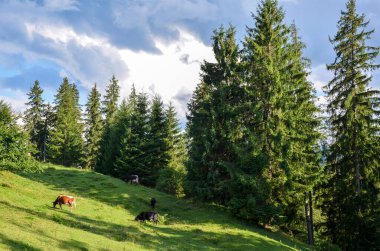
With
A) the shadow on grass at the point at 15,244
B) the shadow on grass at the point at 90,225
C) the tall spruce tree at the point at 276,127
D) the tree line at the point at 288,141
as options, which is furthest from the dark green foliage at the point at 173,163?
the shadow on grass at the point at 15,244

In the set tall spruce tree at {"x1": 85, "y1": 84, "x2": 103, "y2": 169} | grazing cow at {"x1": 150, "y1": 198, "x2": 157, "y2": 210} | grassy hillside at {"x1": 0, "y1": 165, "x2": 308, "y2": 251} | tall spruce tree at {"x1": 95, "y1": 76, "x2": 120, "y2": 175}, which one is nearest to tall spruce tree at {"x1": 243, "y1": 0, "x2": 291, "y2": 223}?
grassy hillside at {"x1": 0, "y1": 165, "x2": 308, "y2": 251}

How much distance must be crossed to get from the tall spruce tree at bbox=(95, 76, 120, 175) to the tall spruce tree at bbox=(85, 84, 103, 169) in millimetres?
2284

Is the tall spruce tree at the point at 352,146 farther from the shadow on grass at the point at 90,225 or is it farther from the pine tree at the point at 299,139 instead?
the shadow on grass at the point at 90,225

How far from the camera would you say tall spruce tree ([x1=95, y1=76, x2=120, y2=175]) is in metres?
63.0

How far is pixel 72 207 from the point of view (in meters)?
28.9

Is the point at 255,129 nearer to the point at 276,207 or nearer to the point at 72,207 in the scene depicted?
the point at 276,207

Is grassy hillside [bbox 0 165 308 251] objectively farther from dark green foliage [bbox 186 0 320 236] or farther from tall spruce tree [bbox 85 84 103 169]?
tall spruce tree [bbox 85 84 103 169]

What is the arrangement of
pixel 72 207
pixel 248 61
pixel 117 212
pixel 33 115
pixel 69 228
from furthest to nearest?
1. pixel 33 115
2. pixel 248 61
3. pixel 117 212
4. pixel 72 207
5. pixel 69 228

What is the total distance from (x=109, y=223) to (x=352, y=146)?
27623mm

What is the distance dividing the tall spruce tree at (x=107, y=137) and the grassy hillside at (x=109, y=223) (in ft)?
54.4

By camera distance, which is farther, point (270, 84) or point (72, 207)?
point (270, 84)

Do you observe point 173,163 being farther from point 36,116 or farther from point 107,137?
point 36,116

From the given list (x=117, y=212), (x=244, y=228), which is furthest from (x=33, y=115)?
(x=244, y=228)

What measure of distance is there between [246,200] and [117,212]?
1292 centimetres
